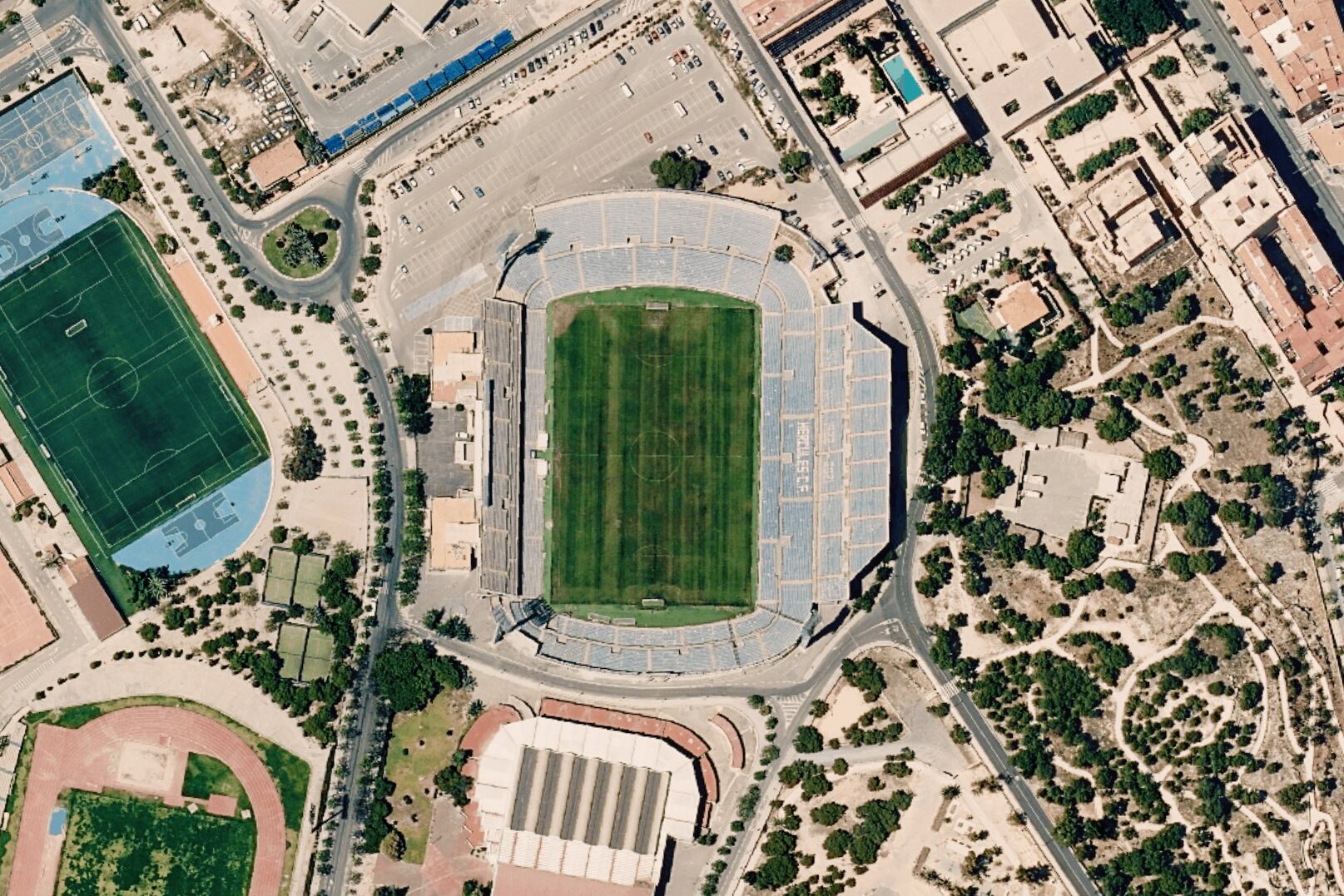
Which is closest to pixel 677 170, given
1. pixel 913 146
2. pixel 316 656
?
pixel 913 146

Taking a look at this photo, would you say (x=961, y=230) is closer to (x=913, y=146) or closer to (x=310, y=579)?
(x=913, y=146)

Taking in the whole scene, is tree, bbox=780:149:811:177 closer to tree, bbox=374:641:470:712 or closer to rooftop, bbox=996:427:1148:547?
rooftop, bbox=996:427:1148:547

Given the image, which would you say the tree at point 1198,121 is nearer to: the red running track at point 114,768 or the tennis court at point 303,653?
the tennis court at point 303,653

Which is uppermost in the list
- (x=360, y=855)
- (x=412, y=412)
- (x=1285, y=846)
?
(x=412, y=412)

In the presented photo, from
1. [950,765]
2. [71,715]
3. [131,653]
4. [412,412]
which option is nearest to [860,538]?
[950,765]

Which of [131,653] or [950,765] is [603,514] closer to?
[950,765]

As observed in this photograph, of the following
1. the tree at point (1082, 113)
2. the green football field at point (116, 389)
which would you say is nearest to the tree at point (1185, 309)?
the tree at point (1082, 113)

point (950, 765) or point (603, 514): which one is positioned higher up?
point (603, 514)
